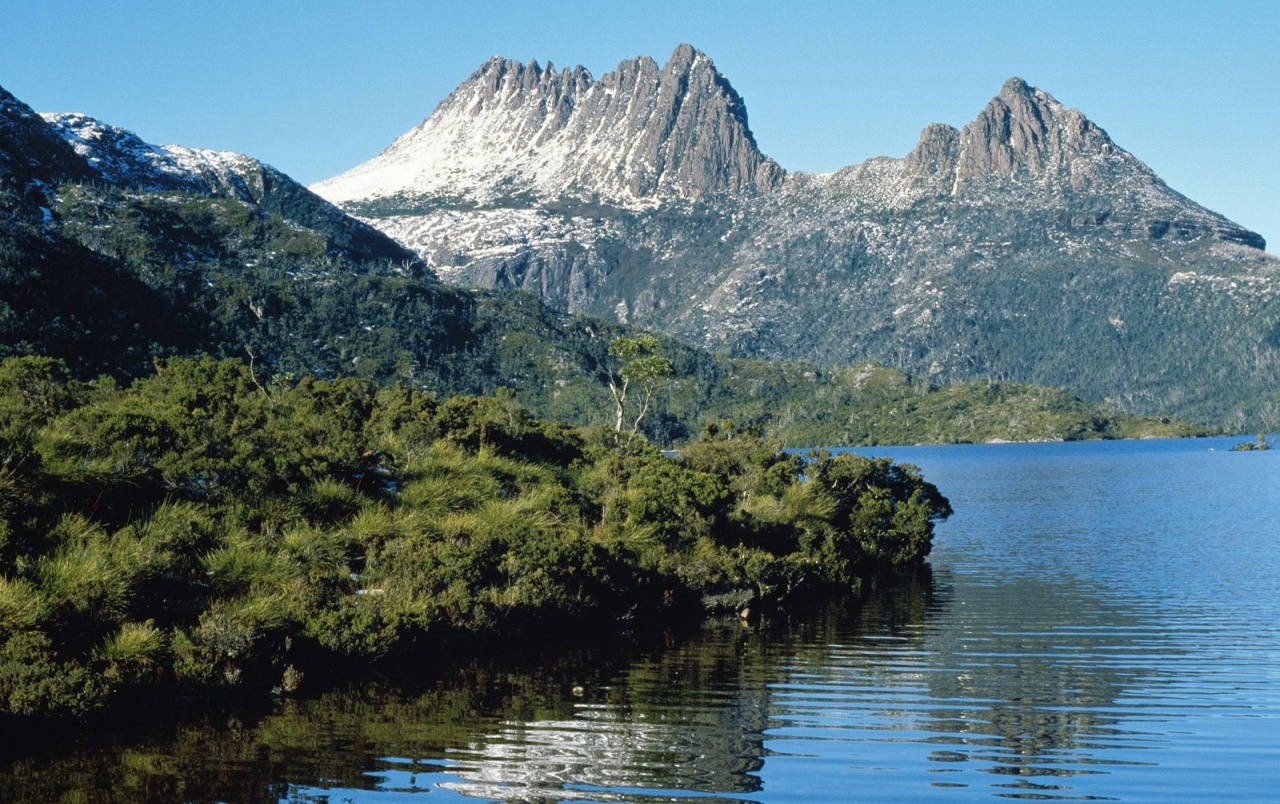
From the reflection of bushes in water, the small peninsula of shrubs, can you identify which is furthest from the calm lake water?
the small peninsula of shrubs

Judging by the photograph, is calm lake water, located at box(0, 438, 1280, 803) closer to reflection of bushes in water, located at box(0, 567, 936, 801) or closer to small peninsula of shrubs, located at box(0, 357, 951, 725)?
reflection of bushes in water, located at box(0, 567, 936, 801)

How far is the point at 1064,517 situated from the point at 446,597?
2946 inches

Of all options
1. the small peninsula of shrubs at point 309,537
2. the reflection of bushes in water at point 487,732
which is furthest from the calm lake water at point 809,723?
the small peninsula of shrubs at point 309,537

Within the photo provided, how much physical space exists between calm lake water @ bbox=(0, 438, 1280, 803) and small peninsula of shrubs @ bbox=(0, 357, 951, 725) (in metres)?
1.88

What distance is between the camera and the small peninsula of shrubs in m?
24.6

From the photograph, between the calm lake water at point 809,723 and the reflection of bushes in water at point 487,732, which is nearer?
the calm lake water at point 809,723

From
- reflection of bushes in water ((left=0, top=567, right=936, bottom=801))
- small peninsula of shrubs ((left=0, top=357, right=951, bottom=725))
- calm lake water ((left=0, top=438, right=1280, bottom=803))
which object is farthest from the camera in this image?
small peninsula of shrubs ((left=0, top=357, right=951, bottom=725))

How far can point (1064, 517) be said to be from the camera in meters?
93.9

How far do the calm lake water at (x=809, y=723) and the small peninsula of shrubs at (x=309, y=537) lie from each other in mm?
1881

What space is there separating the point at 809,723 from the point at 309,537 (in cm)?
1511

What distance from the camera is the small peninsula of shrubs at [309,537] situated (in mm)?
24609

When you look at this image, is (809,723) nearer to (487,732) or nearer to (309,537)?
(487,732)

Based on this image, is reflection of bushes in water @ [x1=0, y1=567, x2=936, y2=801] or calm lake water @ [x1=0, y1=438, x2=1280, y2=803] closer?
calm lake water @ [x1=0, y1=438, x2=1280, y2=803]

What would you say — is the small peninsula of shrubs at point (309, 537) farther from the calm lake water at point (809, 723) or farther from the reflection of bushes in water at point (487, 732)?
the calm lake water at point (809, 723)
